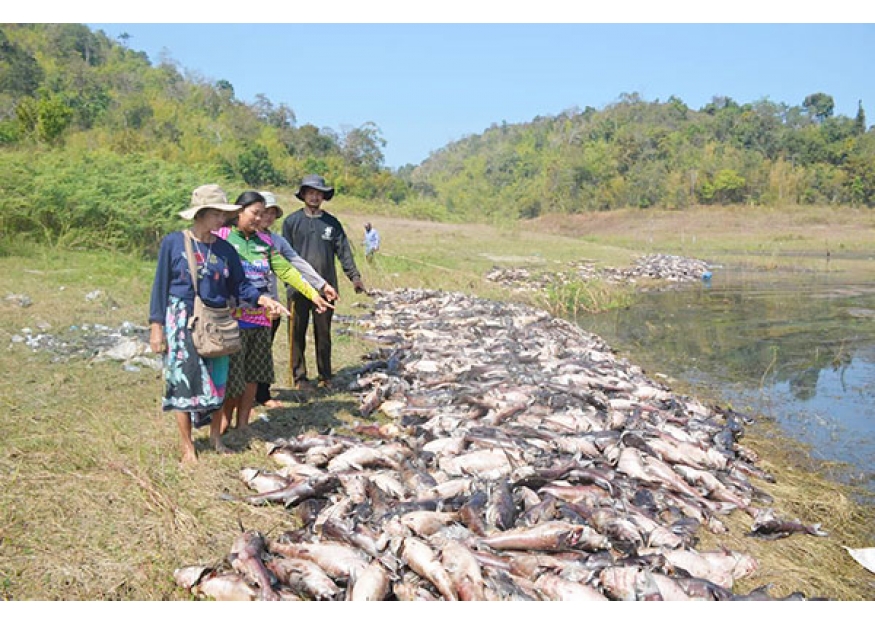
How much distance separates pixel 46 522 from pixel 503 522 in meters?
2.77

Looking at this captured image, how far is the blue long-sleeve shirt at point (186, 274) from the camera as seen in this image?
15.9 ft

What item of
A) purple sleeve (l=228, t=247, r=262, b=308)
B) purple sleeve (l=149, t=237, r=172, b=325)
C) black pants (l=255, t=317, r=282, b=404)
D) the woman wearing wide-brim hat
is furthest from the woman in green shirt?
purple sleeve (l=149, t=237, r=172, b=325)

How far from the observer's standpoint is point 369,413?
7160 millimetres

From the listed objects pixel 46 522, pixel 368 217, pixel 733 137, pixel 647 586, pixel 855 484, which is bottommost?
pixel 855 484

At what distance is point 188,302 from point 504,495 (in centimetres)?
261

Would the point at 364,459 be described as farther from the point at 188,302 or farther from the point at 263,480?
the point at 188,302

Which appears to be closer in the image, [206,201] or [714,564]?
[714,564]

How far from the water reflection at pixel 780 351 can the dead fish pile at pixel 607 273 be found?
7.88 feet

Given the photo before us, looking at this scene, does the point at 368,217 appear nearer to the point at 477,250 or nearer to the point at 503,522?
the point at 477,250

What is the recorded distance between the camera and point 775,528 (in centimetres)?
502

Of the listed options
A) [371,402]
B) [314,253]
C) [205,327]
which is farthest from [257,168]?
[205,327]

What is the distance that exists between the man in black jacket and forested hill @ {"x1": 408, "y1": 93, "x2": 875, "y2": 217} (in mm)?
57830

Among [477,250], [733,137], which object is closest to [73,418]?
[477,250]

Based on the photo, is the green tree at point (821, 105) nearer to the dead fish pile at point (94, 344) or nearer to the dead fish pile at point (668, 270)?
the dead fish pile at point (668, 270)
